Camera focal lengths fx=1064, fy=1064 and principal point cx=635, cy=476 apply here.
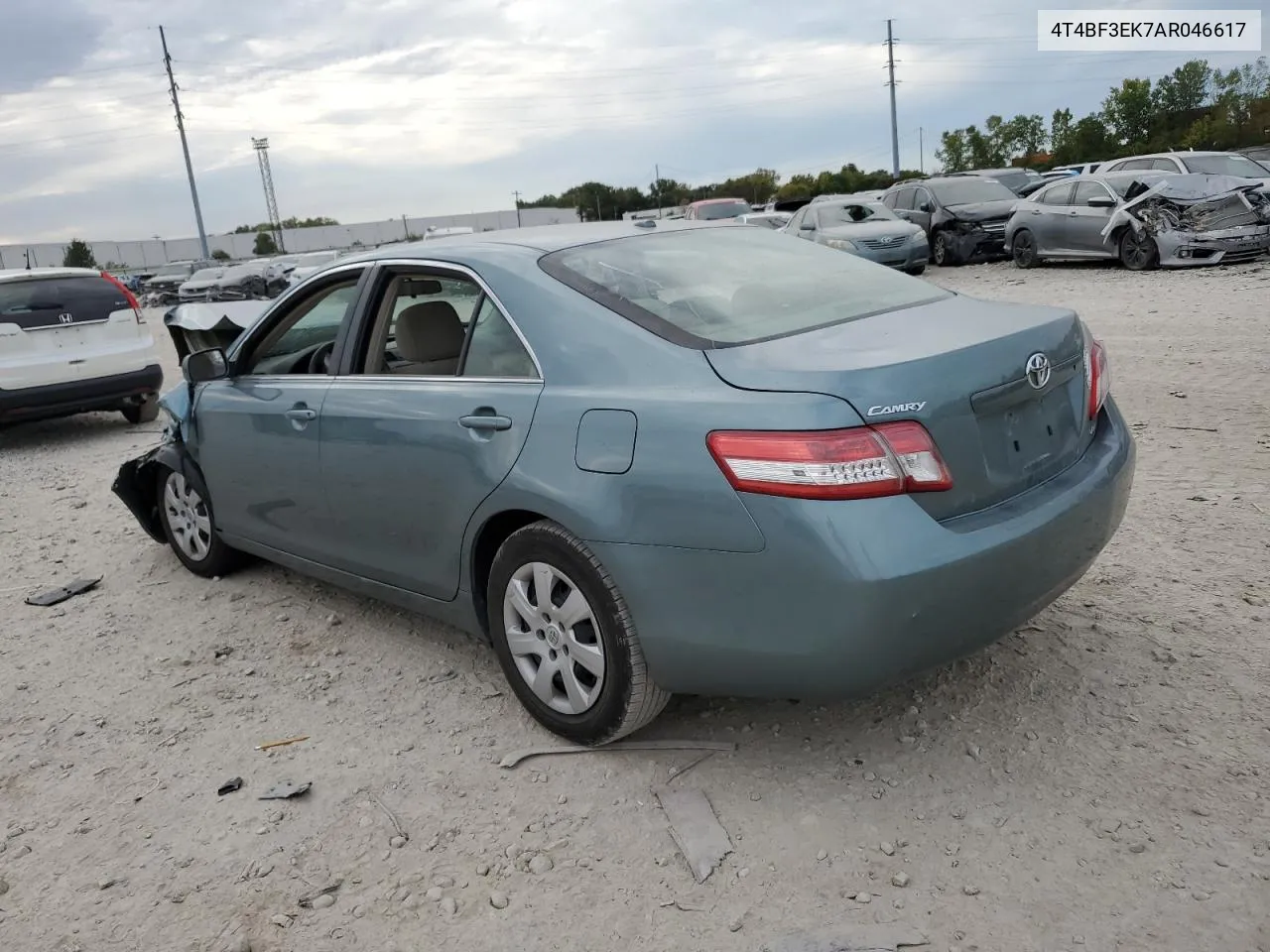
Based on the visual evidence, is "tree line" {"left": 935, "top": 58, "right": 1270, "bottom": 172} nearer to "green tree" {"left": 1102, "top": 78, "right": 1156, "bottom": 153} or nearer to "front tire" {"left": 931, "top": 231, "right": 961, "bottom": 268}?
"green tree" {"left": 1102, "top": 78, "right": 1156, "bottom": 153}

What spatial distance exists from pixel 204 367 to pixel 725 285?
249 cm

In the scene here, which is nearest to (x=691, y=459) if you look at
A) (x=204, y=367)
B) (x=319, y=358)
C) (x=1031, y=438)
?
(x=1031, y=438)

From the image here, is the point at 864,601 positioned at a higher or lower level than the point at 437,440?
lower

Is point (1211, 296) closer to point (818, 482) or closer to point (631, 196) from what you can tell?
point (818, 482)

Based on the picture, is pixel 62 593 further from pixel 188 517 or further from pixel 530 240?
pixel 530 240

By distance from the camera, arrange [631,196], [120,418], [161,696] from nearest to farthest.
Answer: [161,696] < [120,418] < [631,196]

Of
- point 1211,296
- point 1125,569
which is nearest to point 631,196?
point 1211,296

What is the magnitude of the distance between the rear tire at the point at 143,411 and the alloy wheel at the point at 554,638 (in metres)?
8.42

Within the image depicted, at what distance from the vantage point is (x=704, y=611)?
9.25 feet

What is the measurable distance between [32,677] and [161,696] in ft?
2.47

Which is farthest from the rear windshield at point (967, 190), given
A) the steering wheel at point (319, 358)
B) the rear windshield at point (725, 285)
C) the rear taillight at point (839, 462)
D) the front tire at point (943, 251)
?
the rear taillight at point (839, 462)

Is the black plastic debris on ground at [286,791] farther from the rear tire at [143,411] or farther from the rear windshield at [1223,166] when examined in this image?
the rear windshield at [1223,166]

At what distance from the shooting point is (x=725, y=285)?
11.4 ft

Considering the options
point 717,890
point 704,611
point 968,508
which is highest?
point 968,508
